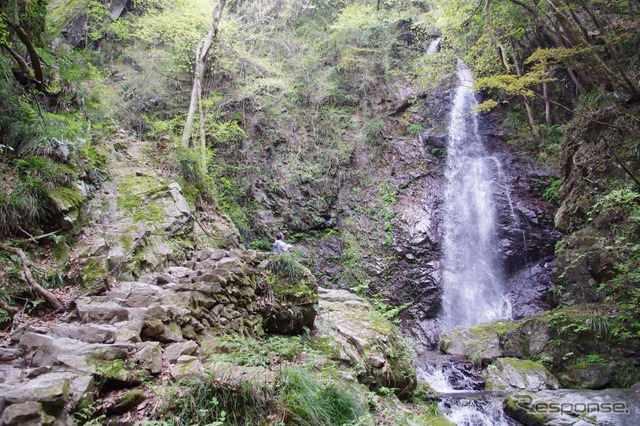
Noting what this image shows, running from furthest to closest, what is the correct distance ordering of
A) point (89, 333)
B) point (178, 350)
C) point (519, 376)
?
point (519, 376) → point (178, 350) → point (89, 333)

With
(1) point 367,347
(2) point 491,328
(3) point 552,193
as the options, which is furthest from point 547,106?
(1) point 367,347

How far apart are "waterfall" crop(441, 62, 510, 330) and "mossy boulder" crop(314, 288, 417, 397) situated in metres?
5.66

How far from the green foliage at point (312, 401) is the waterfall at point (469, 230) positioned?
9.43m

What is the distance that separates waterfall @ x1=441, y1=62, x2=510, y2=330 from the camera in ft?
40.2

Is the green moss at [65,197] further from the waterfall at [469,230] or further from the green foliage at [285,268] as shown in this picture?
the waterfall at [469,230]

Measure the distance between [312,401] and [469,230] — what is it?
12.1m

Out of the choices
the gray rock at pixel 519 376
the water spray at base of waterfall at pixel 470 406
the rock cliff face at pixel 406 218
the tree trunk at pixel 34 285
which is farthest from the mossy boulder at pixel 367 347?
the rock cliff face at pixel 406 218

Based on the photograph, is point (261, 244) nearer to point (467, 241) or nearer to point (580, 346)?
point (467, 241)

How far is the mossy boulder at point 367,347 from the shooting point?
5648mm

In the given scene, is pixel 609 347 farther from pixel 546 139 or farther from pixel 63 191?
pixel 63 191

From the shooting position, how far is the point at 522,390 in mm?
7250

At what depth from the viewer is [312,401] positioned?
10.7 feet

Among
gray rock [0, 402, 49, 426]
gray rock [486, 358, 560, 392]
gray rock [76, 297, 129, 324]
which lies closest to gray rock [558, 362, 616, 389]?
gray rock [486, 358, 560, 392]

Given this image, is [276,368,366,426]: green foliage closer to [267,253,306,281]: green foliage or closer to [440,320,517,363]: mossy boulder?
[267,253,306,281]: green foliage
